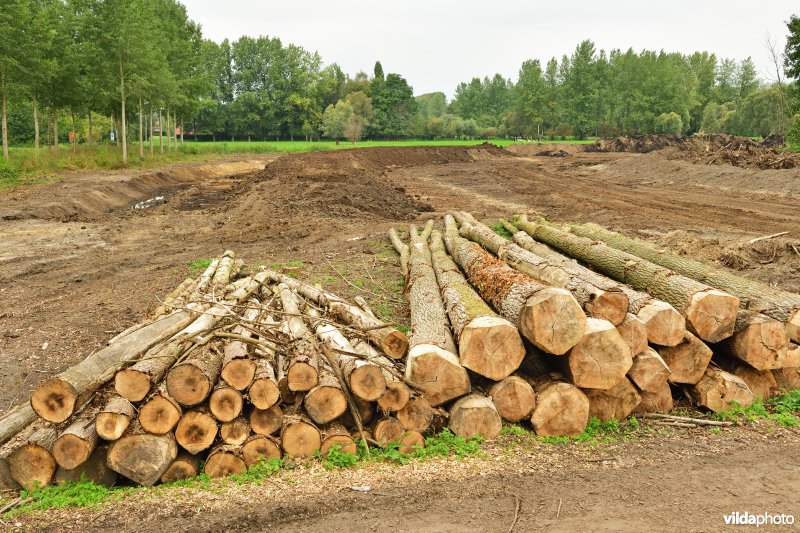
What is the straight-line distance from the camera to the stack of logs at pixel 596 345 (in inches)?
203

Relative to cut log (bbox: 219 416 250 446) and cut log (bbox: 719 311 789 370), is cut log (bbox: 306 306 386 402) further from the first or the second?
cut log (bbox: 719 311 789 370)

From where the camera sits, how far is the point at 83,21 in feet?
94.5

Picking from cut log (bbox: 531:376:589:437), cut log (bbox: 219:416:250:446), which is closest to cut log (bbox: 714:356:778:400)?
cut log (bbox: 531:376:589:437)

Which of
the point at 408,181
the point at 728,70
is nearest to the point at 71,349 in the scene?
the point at 408,181

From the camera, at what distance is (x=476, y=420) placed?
5.11 meters

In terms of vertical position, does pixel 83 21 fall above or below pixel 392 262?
above

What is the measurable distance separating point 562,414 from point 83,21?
32.9 meters

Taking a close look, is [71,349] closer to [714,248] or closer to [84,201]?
[714,248]

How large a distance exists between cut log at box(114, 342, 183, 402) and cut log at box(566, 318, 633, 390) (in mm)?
3744

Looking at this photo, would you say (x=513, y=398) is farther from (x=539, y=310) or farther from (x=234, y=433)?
(x=234, y=433)

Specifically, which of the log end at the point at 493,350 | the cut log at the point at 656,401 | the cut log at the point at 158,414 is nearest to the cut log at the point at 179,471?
the cut log at the point at 158,414

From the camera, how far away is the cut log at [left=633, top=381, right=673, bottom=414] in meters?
5.68

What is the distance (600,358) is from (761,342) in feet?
6.27

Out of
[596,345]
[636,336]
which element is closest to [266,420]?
[596,345]
